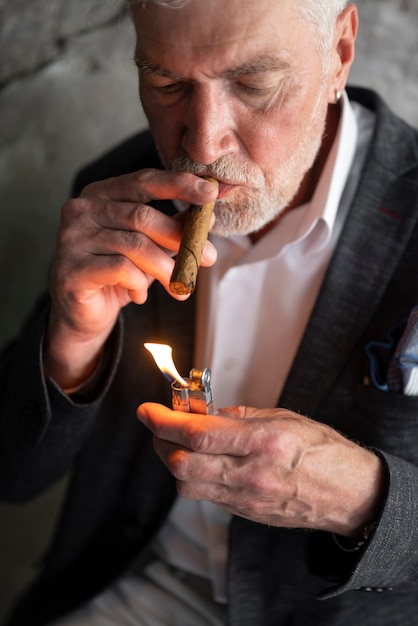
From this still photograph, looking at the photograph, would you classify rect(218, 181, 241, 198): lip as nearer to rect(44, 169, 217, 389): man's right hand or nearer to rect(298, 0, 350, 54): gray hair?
rect(44, 169, 217, 389): man's right hand

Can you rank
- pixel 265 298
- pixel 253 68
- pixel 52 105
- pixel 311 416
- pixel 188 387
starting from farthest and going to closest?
1. pixel 52 105
2. pixel 265 298
3. pixel 311 416
4. pixel 253 68
5. pixel 188 387

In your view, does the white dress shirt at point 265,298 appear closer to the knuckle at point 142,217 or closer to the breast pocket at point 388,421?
the breast pocket at point 388,421

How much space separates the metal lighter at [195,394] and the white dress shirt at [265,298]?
51 cm

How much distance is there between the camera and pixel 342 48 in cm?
148

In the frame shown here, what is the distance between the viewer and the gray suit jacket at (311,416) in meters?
1.43

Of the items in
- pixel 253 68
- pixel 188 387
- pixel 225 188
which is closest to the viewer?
pixel 188 387

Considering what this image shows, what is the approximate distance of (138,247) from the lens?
1.32 metres

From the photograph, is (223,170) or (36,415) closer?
(223,170)

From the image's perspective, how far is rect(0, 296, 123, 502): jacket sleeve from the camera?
1.57 meters

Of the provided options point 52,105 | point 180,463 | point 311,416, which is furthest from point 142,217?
point 52,105

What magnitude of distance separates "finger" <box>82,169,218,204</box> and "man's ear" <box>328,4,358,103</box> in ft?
1.33

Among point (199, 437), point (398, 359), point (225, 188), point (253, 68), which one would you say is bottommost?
point (199, 437)

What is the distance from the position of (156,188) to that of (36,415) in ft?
1.95

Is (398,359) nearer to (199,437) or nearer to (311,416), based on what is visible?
(311,416)
